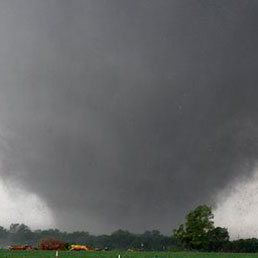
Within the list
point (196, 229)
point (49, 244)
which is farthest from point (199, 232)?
point (49, 244)

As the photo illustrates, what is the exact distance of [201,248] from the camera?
119250mm

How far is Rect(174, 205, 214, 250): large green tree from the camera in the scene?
117938mm

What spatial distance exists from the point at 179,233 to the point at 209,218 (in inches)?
347

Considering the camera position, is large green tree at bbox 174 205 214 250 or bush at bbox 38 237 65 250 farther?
large green tree at bbox 174 205 214 250

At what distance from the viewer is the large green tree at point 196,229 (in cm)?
11794

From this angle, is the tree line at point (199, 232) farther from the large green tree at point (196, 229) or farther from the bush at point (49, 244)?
the bush at point (49, 244)

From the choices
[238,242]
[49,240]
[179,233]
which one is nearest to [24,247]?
[49,240]

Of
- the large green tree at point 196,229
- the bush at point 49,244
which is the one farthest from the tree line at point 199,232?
the bush at point 49,244

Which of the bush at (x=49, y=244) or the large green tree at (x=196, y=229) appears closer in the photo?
the bush at (x=49, y=244)

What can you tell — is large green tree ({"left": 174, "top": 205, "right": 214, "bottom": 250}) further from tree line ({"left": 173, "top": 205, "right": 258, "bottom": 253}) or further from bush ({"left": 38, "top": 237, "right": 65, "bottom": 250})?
bush ({"left": 38, "top": 237, "right": 65, "bottom": 250})

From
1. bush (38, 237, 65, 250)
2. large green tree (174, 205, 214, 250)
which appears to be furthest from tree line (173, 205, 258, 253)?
bush (38, 237, 65, 250)

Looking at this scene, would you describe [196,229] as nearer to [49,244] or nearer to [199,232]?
[199,232]

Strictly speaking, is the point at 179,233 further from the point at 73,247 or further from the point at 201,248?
the point at 73,247

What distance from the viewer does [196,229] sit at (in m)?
118
